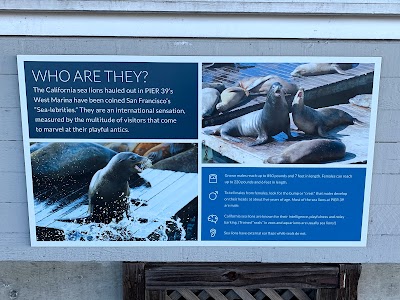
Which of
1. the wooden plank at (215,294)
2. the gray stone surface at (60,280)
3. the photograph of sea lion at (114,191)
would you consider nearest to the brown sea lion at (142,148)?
the photograph of sea lion at (114,191)

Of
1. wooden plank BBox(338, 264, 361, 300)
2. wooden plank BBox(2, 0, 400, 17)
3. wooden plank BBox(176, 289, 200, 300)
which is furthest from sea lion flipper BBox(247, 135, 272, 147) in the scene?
wooden plank BBox(176, 289, 200, 300)

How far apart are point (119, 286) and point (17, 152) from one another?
3.11 feet

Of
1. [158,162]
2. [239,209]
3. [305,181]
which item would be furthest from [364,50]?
[158,162]

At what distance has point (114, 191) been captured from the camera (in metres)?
2.20

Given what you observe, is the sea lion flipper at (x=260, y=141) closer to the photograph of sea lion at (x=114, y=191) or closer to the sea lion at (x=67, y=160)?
the photograph of sea lion at (x=114, y=191)

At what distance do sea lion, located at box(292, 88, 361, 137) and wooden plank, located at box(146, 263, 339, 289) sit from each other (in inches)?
31.2

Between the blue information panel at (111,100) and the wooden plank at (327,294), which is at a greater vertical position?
the blue information panel at (111,100)

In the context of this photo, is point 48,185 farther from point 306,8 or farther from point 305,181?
point 306,8

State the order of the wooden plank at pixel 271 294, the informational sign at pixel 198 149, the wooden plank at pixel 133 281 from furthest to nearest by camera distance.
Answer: the wooden plank at pixel 271 294, the wooden plank at pixel 133 281, the informational sign at pixel 198 149

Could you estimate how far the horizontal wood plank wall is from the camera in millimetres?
1999

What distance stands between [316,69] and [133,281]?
1.50 meters

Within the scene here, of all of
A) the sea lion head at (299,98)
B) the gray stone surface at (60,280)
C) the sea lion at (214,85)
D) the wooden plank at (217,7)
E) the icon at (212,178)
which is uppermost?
the wooden plank at (217,7)

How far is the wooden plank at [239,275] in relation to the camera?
2.33 metres

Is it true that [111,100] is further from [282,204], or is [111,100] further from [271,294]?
[271,294]
